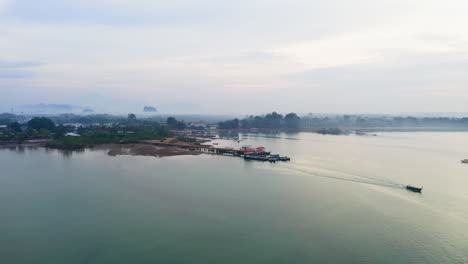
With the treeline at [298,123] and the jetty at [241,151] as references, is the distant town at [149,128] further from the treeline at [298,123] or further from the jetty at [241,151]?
the jetty at [241,151]

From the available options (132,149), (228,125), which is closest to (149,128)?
(132,149)

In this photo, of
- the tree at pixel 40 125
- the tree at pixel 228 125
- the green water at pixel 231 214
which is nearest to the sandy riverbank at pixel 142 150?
the green water at pixel 231 214

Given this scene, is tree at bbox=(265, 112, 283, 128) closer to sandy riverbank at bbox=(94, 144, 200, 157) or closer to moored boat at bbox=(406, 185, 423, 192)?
sandy riverbank at bbox=(94, 144, 200, 157)

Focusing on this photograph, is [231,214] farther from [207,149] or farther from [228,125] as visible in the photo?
[228,125]

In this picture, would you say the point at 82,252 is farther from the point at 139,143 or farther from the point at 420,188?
the point at 139,143

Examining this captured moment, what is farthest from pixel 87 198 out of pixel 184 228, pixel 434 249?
pixel 434 249

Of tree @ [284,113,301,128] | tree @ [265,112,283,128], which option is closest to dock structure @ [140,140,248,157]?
tree @ [265,112,283,128]
